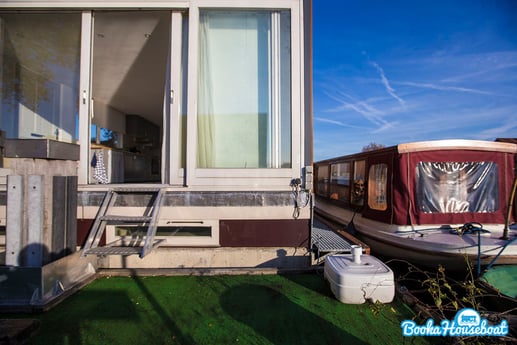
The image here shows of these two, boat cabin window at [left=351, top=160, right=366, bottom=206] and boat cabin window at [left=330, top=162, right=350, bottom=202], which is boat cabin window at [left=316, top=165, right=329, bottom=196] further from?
boat cabin window at [left=351, top=160, right=366, bottom=206]

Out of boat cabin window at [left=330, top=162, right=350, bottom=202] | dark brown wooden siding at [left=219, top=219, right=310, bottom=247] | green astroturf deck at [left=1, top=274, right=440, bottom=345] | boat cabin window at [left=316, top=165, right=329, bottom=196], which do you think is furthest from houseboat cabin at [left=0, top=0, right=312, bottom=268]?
boat cabin window at [left=316, top=165, right=329, bottom=196]

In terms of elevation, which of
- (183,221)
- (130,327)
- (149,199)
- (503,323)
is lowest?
(130,327)

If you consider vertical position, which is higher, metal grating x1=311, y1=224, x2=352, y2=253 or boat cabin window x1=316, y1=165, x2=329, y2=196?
boat cabin window x1=316, y1=165, x2=329, y2=196

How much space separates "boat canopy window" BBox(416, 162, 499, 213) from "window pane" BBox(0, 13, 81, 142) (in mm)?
5526

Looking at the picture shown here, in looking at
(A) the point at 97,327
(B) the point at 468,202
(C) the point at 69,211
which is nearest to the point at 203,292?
→ (A) the point at 97,327

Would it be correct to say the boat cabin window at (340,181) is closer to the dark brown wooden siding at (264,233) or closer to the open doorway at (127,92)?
the dark brown wooden siding at (264,233)

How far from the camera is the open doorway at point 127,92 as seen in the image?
3910 millimetres

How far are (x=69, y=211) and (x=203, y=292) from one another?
1.65 meters

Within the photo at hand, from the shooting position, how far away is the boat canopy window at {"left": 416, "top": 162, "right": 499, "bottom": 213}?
4430 millimetres

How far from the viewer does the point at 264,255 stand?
125 inches

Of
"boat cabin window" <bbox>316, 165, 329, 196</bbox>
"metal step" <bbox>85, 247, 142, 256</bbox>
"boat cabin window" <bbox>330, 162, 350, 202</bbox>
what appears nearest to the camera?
"metal step" <bbox>85, 247, 142, 256</bbox>

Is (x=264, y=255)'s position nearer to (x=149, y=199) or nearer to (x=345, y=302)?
(x=345, y=302)

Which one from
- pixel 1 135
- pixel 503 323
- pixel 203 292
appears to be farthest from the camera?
pixel 1 135

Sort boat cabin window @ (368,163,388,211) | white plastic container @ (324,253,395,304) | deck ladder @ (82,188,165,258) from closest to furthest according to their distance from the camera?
white plastic container @ (324,253,395,304)
deck ladder @ (82,188,165,258)
boat cabin window @ (368,163,388,211)
